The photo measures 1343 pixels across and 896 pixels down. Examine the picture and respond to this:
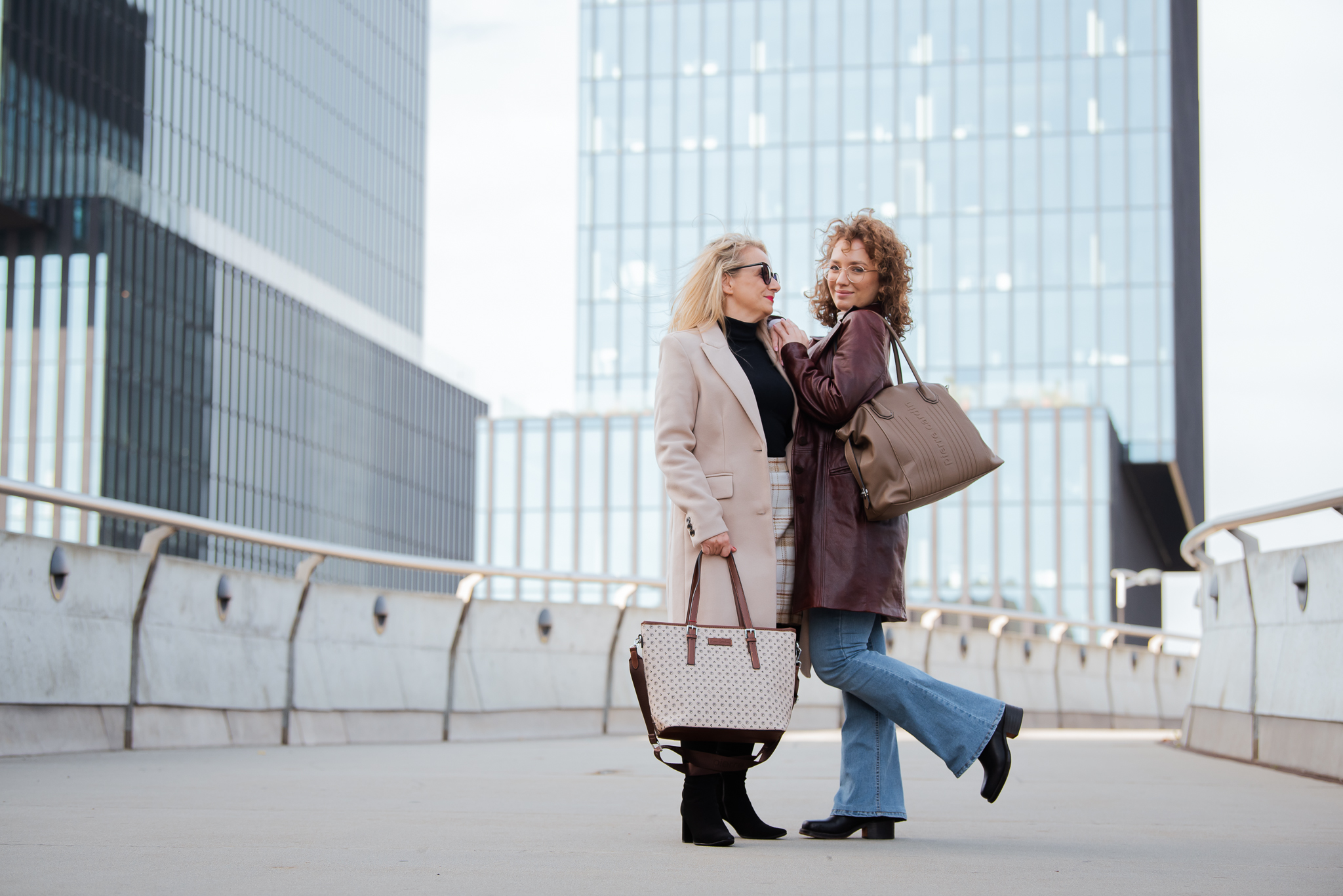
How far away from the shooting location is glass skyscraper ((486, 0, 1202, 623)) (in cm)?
5200

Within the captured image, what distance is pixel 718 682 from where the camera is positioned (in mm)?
4551

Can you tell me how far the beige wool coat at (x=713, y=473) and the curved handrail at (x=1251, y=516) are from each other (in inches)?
118

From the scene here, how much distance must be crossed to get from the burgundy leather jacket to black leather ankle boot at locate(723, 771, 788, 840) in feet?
1.74

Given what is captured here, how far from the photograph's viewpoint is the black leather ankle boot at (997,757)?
4602 millimetres

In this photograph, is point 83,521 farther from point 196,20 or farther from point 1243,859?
point 1243,859

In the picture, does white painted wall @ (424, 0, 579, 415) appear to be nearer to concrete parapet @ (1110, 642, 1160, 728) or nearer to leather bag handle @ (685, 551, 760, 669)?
concrete parapet @ (1110, 642, 1160, 728)

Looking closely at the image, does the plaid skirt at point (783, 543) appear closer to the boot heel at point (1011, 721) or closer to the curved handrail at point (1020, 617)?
the boot heel at point (1011, 721)

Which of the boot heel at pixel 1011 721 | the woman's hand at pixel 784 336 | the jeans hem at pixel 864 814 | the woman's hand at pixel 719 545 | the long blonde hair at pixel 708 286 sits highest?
the long blonde hair at pixel 708 286

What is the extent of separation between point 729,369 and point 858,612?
2.69 feet

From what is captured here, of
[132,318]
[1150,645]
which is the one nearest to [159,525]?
[1150,645]

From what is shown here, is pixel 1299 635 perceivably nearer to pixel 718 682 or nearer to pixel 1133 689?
pixel 718 682

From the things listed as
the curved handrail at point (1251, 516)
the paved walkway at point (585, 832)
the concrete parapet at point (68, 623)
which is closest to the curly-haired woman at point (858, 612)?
the paved walkway at point (585, 832)

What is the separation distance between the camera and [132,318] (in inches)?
2320

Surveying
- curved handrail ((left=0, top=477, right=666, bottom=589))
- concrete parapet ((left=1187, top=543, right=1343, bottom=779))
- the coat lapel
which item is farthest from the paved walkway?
the coat lapel
